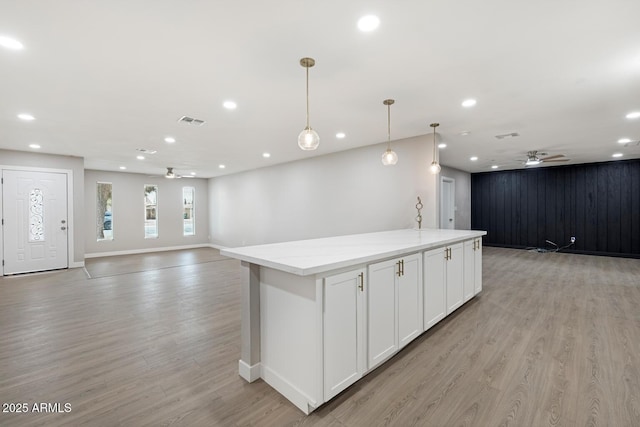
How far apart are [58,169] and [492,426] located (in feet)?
28.0

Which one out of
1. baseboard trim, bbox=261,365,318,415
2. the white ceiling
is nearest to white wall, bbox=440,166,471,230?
the white ceiling

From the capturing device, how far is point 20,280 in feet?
18.3

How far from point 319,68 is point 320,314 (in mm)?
2120

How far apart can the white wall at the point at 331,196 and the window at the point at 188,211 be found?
1.57 metres

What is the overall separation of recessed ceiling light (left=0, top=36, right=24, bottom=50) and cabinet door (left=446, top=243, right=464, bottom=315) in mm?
4325

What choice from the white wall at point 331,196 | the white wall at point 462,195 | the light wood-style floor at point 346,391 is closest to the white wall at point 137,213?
the white wall at point 331,196

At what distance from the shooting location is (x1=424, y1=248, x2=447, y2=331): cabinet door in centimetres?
298

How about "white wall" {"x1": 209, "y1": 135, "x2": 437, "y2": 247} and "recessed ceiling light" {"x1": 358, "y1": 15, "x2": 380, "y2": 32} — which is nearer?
"recessed ceiling light" {"x1": 358, "y1": 15, "x2": 380, "y2": 32}

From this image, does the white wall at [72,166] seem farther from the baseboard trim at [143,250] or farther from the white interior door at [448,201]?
the white interior door at [448,201]

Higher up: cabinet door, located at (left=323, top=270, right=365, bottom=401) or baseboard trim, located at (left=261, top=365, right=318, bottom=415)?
cabinet door, located at (left=323, top=270, right=365, bottom=401)

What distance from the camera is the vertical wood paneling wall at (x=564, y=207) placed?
763cm

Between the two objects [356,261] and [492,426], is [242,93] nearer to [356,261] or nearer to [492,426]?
[356,261]

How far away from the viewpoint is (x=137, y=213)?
9539mm

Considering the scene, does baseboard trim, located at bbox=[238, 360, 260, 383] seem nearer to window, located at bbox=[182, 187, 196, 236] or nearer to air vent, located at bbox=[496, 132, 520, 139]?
air vent, located at bbox=[496, 132, 520, 139]
